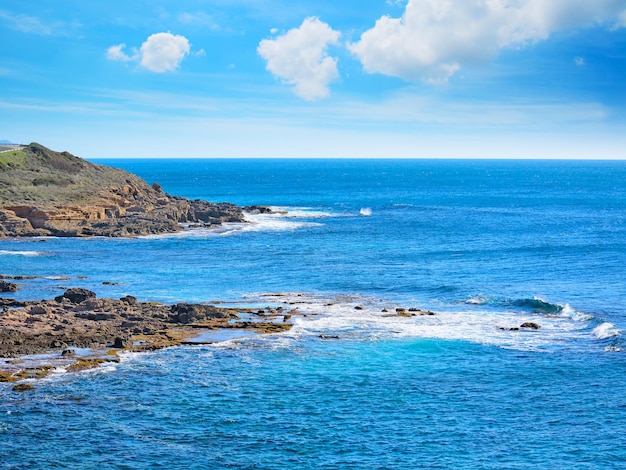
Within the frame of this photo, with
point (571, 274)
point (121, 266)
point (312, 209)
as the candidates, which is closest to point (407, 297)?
point (571, 274)

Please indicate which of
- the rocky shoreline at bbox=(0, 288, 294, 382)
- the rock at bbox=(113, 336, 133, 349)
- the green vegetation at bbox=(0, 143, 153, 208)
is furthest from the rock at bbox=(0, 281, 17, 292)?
the green vegetation at bbox=(0, 143, 153, 208)

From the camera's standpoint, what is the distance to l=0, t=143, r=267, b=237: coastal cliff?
110 metres

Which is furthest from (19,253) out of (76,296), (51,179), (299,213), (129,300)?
(299,213)

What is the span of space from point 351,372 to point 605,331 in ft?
69.3

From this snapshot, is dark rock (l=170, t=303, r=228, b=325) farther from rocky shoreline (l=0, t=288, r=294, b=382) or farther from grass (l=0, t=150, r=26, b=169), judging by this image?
grass (l=0, t=150, r=26, b=169)

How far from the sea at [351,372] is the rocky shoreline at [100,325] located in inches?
75.2

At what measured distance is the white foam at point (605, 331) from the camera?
5447 cm

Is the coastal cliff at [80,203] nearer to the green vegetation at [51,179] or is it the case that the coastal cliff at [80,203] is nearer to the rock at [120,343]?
the green vegetation at [51,179]

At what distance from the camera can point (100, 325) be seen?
55.0 m

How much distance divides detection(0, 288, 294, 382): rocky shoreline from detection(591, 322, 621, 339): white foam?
75.1ft

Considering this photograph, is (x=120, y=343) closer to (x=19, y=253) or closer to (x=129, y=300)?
(x=129, y=300)

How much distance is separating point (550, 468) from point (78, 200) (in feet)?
324

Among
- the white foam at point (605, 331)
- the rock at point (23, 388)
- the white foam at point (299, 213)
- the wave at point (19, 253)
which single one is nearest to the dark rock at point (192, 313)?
the rock at point (23, 388)

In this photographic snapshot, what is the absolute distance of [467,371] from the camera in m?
46.6
